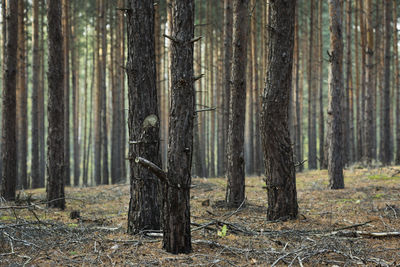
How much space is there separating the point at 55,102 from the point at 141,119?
3.79 m

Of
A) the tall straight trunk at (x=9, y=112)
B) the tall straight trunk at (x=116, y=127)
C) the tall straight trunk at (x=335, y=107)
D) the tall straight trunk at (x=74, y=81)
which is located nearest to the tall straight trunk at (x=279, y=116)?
the tall straight trunk at (x=335, y=107)

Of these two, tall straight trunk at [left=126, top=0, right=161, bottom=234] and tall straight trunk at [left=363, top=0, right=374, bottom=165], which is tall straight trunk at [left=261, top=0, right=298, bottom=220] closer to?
tall straight trunk at [left=126, top=0, right=161, bottom=234]

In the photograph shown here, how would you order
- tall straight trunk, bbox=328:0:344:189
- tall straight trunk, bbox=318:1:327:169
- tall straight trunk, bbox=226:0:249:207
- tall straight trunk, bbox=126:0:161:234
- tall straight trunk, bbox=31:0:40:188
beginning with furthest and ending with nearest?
tall straight trunk, bbox=318:1:327:169
tall straight trunk, bbox=31:0:40:188
tall straight trunk, bbox=328:0:344:189
tall straight trunk, bbox=226:0:249:207
tall straight trunk, bbox=126:0:161:234

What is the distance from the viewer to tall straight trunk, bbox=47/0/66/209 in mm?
7992

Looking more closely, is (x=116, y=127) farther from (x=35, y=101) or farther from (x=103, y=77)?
(x=35, y=101)

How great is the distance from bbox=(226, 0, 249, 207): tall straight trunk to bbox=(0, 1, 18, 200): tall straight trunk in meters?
5.24

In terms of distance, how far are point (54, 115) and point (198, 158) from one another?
8.32 m

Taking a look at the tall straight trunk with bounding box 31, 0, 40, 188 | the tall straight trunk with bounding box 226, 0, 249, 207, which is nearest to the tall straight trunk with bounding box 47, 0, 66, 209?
the tall straight trunk with bounding box 226, 0, 249, 207

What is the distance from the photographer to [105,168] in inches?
682

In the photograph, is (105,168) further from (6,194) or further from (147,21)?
(147,21)

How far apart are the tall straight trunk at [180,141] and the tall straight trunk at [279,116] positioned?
2350 mm

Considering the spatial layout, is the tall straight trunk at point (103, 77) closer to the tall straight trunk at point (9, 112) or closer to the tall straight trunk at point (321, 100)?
the tall straight trunk at point (9, 112)

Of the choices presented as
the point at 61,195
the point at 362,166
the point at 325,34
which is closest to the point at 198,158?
the point at 362,166

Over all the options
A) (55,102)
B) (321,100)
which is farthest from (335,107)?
(321,100)
